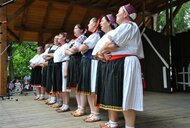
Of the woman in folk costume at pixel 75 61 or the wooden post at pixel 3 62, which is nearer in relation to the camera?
the woman in folk costume at pixel 75 61

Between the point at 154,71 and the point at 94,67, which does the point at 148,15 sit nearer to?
the point at 154,71

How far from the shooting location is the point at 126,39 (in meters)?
2.32

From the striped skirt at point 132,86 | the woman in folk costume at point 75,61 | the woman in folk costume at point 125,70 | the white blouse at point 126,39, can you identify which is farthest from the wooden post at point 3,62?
the striped skirt at point 132,86

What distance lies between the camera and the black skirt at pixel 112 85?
7.59 feet

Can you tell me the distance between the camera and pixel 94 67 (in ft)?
10.3

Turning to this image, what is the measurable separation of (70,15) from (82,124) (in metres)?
6.94

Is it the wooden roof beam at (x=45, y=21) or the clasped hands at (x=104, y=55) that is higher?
the wooden roof beam at (x=45, y=21)

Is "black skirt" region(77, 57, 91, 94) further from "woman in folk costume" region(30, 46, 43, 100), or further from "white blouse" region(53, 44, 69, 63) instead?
"woman in folk costume" region(30, 46, 43, 100)

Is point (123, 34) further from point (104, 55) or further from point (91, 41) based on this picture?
point (91, 41)

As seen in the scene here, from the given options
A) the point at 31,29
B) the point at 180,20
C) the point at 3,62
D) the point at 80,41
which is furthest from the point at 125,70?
the point at 180,20

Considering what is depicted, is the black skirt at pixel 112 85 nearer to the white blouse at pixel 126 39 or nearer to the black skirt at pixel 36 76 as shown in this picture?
the white blouse at pixel 126 39

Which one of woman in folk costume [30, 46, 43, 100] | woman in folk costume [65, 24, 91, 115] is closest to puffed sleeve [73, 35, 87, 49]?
woman in folk costume [65, 24, 91, 115]

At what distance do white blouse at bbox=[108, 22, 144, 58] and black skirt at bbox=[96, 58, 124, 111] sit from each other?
10cm

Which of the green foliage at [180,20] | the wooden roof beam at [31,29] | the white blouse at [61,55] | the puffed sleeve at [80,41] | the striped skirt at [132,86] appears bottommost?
the striped skirt at [132,86]
